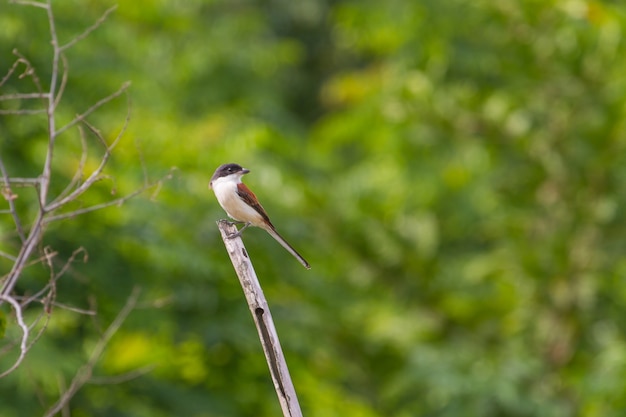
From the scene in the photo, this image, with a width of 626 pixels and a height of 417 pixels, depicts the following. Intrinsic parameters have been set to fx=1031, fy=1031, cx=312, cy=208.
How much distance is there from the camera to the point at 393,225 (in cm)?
1023

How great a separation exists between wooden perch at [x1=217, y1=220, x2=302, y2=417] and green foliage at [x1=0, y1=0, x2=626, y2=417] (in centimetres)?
340

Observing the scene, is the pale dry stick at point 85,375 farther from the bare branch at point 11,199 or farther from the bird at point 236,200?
the bird at point 236,200

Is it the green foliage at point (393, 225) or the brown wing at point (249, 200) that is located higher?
the green foliage at point (393, 225)

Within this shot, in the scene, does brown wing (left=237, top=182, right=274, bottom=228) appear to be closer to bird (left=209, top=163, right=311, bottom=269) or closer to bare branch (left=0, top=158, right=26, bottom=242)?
bird (left=209, top=163, right=311, bottom=269)

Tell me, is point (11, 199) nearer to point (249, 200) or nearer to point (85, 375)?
point (85, 375)

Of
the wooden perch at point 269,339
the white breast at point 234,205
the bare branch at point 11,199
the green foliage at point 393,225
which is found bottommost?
the wooden perch at point 269,339

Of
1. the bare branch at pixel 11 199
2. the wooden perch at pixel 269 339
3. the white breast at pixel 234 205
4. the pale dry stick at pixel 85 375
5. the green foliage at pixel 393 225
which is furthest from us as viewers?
the green foliage at pixel 393 225

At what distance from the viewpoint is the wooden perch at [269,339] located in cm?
325

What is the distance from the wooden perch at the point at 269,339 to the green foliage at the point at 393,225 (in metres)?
3.40

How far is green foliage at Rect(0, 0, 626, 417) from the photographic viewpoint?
720 cm

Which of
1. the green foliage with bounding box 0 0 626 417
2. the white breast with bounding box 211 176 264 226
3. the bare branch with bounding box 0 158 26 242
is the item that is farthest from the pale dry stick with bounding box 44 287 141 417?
the green foliage with bounding box 0 0 626 417

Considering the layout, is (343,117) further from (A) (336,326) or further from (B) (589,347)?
(B) (589,347)

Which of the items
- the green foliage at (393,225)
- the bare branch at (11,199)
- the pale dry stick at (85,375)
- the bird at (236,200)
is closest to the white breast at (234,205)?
the bird at (236,200)

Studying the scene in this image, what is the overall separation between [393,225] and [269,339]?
700 cm
